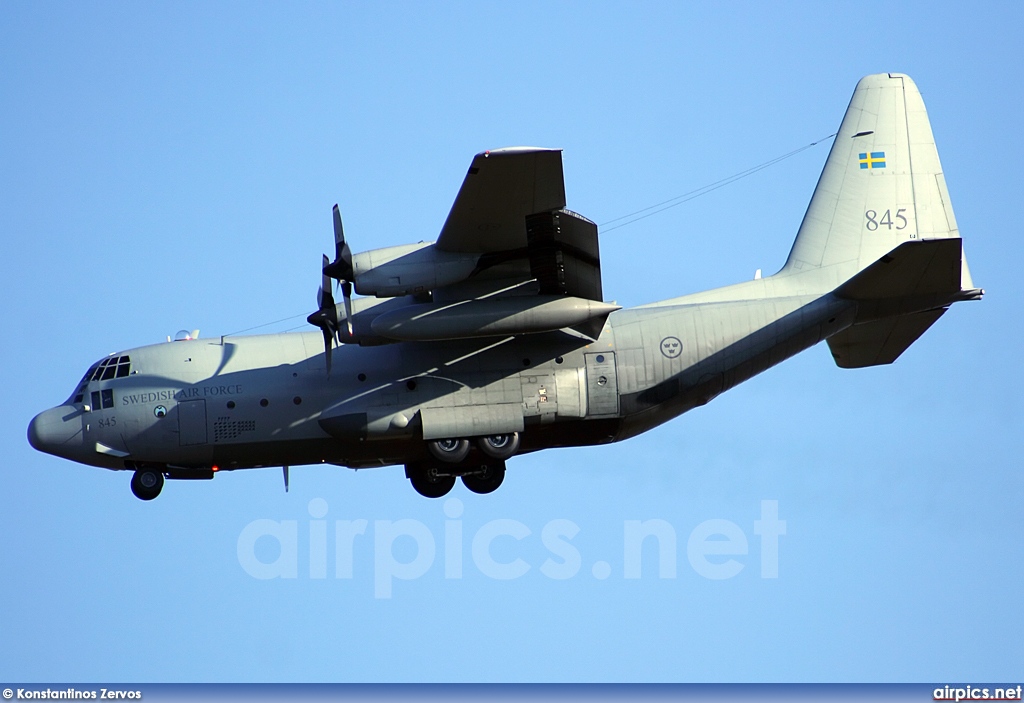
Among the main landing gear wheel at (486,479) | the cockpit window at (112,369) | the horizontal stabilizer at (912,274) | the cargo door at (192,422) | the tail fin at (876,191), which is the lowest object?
the main landing gear wheel at (486,479)

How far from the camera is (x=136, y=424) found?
21641mm

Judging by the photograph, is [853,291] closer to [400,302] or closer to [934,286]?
[934,286]

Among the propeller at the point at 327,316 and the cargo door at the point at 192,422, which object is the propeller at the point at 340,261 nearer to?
the propeller at the point at 327,316

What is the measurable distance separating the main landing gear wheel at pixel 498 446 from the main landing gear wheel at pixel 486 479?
134 centimetres

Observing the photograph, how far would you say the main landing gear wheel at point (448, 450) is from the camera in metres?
21.2

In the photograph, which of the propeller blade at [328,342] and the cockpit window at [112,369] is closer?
the propeller blade at [328,342]

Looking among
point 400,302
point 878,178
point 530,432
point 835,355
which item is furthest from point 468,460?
point 878,178

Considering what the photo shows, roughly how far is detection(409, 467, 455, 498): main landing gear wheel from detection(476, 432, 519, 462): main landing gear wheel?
1728 mm

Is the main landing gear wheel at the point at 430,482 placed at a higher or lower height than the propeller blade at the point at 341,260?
lower

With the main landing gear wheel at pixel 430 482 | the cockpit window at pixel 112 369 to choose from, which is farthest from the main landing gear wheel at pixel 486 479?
the cockpit window at pixel 112 369

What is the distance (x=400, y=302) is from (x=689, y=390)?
4.75 m

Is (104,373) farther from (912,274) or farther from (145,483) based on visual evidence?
(912,274)

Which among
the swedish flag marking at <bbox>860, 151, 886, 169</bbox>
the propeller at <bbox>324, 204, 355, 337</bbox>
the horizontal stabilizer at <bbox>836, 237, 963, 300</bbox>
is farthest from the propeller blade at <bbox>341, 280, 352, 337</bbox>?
the swedish flag marking at <bbox>860, 151, 886, 169</bbox>

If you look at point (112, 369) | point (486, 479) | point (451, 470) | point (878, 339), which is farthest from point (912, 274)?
point (112, 369)
